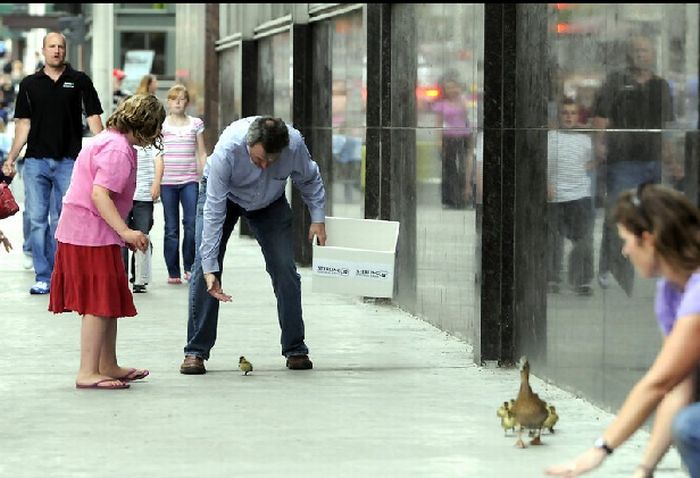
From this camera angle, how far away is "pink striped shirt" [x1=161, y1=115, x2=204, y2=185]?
586 inches

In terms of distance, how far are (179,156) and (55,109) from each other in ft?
4.29

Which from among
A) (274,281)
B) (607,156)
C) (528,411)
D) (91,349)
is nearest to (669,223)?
(528,411)

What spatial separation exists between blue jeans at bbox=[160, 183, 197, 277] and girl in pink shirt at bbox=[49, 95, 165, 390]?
565cm

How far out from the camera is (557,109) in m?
9.23

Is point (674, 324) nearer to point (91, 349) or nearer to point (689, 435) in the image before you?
point (689, 435)

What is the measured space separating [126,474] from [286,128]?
2919mm

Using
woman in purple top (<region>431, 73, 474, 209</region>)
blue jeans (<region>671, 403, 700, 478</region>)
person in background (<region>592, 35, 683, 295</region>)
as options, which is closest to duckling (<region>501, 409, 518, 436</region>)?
person in background (<region>592, 35, 683, 295</region>)

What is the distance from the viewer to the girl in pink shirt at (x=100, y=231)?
9.02m

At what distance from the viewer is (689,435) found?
4.78 metres

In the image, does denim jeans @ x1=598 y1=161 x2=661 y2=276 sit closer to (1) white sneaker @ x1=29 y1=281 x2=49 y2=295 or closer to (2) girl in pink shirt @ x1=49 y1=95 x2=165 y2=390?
(2) girl in pink shirt @ x1=49 y1=95 x2=165 y2=390

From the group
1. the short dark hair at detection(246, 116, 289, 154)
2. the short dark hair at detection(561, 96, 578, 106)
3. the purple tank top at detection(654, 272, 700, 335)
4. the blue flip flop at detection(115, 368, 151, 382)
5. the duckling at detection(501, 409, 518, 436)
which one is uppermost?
the short dark hair at detection(561, 96, 578, 106)

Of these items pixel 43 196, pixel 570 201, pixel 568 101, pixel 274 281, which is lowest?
pixel 274 281

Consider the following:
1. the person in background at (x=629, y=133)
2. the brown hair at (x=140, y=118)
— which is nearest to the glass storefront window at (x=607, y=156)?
the person in background at (x=629, y=133)

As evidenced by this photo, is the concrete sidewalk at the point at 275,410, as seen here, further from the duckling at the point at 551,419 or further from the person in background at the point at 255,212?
the person in background at the point at 255,212
